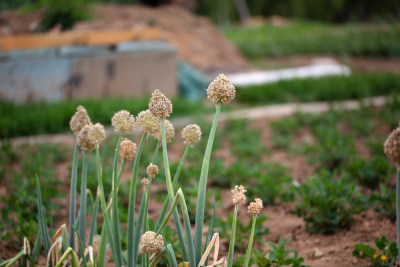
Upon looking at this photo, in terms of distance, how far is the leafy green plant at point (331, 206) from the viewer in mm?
2562

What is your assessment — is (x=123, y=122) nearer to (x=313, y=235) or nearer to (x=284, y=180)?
(x=313, y=235)

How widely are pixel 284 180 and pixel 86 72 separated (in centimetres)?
369

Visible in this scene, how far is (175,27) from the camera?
991 cm

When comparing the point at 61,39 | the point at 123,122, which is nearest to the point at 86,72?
the point at 61,39

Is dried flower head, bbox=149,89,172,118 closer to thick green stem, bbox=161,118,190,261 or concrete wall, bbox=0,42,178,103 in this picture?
thick green stem, bbox=161,118,190,261

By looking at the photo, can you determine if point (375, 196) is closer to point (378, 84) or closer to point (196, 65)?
point (378, 84)

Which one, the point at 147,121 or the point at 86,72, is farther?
the point at 86,72

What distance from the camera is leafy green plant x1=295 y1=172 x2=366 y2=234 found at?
2562mm

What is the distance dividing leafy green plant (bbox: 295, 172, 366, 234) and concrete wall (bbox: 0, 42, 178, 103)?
4.17m

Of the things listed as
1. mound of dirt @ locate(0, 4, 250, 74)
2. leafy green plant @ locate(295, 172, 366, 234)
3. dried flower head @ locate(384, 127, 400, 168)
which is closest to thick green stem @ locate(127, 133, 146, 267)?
dried flower head @ locate(384, 127, 400, 168)

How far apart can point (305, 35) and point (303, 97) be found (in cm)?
726

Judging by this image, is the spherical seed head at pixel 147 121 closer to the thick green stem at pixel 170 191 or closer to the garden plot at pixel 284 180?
the thick green stem at pixel 170 191

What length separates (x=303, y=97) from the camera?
6.70 m

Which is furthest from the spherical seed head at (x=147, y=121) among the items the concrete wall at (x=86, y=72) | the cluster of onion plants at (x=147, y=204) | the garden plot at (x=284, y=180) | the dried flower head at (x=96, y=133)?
the concrete wall at (x=86, y=72)
